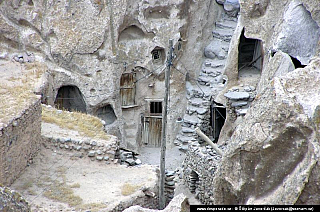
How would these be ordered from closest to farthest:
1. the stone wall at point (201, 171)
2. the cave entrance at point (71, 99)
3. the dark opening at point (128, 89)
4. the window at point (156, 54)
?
the stone wall at point (201, 171) < the cave entrance at point (71, 99) < the dark opening at point (128, 89) < the window at point (156, 54)

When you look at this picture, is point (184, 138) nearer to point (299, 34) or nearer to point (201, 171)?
point (299, 34)

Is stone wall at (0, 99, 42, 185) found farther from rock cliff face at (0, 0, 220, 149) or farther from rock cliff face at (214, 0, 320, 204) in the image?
rock cliff face at (0, 0, 220, 149)

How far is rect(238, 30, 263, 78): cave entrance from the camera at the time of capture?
17812 millimetres

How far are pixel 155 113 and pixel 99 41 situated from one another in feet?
14.0

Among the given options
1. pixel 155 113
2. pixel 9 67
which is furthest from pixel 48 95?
pixel 155 113

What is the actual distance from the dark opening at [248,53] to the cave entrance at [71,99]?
6.60 m

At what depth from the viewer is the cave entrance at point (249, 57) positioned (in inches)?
701

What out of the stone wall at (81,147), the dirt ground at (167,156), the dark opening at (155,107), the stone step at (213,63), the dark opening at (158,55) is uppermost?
the dark opening at (158,55)

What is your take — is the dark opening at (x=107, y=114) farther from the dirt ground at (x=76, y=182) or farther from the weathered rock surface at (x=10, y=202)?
the weathered rock surface at (x=10, y=202)

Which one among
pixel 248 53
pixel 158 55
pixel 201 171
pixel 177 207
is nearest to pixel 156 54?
pixel 158 55

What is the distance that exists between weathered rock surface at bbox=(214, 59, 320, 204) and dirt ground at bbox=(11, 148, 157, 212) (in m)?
4.44

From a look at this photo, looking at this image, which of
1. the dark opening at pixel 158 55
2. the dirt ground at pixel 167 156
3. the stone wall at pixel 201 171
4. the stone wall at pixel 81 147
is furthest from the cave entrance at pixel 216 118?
the stone wall at pixel 81 147

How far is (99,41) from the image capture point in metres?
18.2

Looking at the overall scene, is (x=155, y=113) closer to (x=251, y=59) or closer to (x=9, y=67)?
(x=251, y=59)
